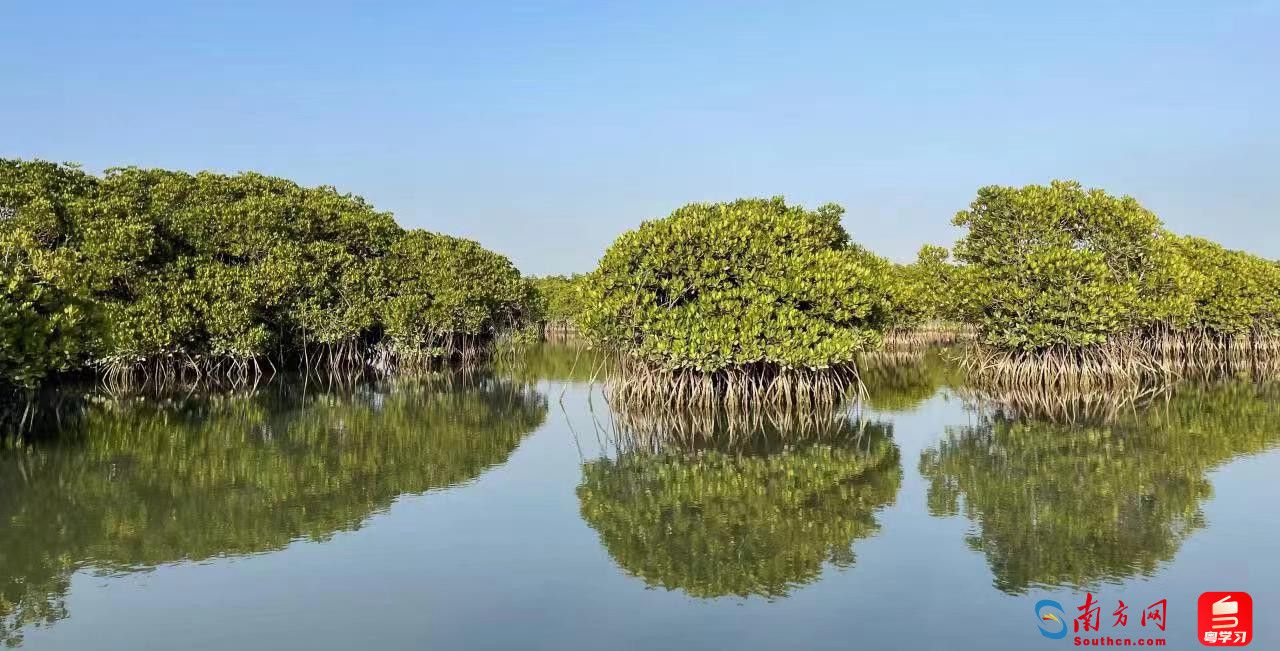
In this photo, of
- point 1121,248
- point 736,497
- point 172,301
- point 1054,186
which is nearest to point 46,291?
point 172,301

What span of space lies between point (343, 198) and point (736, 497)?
87.3 feet

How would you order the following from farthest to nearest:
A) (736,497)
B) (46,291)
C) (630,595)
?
(46,291) → (736,497) → (630,595)

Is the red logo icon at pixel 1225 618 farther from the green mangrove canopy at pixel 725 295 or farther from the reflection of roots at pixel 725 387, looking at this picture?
the reflection of roots at pixel 725 387

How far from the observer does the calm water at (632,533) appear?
258 inches

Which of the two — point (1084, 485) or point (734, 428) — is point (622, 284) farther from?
point (1084, 485)

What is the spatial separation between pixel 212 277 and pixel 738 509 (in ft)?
A: 66.5

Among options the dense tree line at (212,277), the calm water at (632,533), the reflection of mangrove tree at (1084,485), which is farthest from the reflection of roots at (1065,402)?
the dense tree line at (212,277)

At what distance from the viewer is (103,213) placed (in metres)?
22.5

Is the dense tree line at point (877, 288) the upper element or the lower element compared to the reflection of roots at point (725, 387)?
upper

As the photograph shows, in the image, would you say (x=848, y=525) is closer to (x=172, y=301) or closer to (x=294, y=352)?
(x=172, y=301)

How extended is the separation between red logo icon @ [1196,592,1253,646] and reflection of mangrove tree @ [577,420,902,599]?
277 cm

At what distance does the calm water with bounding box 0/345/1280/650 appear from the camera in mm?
6559

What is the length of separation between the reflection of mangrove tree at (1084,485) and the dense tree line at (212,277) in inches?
586

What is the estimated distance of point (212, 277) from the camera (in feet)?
80.4
